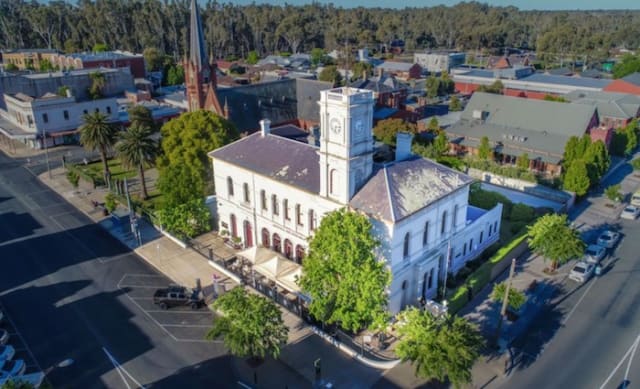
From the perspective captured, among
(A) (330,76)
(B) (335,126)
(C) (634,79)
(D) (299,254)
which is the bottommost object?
(D) (299,254)

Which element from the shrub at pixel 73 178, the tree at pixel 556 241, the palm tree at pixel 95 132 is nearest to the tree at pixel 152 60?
the palm tree at pixel 95 132

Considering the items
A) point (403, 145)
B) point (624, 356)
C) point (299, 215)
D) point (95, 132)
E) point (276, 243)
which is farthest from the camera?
point (95, 132)

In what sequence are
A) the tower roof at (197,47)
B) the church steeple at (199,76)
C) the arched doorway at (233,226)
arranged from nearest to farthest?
the arched doorway at (233,226)
the tower roof at (197,47)
the church steeple at (199,76)

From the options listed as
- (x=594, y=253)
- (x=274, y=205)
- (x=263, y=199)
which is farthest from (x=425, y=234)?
(x=594, y=253)

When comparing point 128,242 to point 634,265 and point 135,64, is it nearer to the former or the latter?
point 634,265

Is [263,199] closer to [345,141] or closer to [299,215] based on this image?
[299,215]

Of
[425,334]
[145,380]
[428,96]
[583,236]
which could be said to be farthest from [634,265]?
[428,96]

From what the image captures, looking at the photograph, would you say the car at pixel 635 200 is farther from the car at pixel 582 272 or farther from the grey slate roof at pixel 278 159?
the grey slate roof at pixel 278 159
